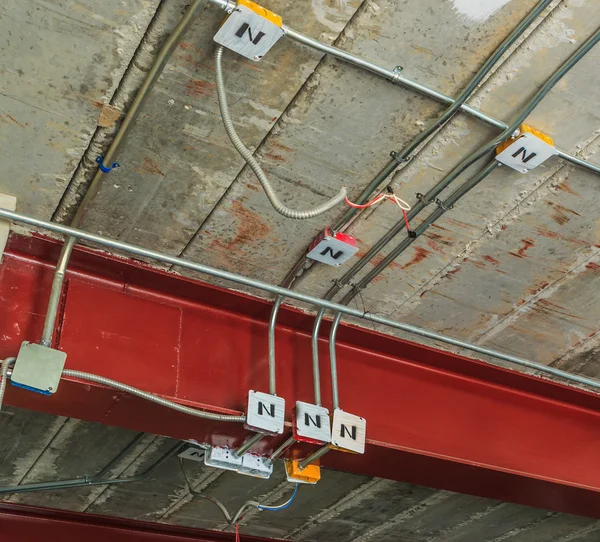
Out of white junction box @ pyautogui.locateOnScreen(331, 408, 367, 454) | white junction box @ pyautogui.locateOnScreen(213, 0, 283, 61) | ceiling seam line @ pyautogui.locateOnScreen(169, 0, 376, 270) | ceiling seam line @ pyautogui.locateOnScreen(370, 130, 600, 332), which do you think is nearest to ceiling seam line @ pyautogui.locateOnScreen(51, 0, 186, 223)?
white junction box @ pyautogui.locateOnScreen(213, 0, 283, 61)

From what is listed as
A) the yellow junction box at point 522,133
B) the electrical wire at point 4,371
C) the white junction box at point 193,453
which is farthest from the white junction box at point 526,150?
the white junction box at point 193,453

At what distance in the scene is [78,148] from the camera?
1.85m

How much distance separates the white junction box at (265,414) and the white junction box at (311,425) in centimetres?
5

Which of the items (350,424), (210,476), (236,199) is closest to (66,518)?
(210,476)

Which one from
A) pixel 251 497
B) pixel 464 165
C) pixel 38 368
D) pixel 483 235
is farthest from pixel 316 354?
pixel 251 497

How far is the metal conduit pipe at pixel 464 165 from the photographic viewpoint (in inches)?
66.0

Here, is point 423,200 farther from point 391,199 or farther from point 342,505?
point 342,505

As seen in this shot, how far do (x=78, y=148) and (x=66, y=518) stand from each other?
2.36 metres

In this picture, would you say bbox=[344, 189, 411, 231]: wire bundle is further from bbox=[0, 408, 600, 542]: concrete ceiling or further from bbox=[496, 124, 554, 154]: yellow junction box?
bbox=[0, 408, 600, 542]: concrete ceiling

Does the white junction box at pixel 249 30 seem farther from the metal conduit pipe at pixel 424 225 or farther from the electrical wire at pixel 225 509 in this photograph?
the electrical wire at pixel 225 509

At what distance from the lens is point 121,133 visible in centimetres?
176

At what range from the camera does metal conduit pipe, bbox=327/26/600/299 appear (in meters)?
1.68

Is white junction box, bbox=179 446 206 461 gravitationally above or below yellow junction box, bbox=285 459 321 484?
above

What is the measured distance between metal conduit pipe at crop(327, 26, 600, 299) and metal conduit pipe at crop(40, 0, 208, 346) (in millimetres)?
859
